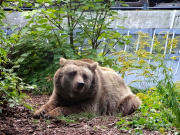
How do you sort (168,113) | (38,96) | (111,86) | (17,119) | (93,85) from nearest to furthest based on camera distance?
(168,113), (17,119), (93,85), (111,86), (38,96)

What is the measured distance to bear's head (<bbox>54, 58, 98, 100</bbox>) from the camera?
207 inches

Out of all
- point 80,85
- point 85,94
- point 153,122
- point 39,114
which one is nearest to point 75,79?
point 80,85

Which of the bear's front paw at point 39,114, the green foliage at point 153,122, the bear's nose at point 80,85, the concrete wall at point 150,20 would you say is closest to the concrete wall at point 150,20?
the concrete wall at point 150,20

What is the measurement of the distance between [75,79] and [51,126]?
0.96 metres

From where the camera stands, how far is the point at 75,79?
522 cm

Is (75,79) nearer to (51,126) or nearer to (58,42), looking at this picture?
(51,126)

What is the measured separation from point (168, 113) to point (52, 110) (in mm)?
2083

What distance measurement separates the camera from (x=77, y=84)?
5.12m

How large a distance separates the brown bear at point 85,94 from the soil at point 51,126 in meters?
0.31

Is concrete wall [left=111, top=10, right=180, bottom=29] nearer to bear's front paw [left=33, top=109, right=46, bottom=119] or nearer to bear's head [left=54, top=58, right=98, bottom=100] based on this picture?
bear's head [left=54, top=58, right=98, bottom=100]

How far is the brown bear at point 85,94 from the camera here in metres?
5.30

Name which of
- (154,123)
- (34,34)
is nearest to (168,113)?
(154,123)

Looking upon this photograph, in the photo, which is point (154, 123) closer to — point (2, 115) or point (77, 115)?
point (77, 115)

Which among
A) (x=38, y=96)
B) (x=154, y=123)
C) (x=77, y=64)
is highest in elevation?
(x=77, y=64)
